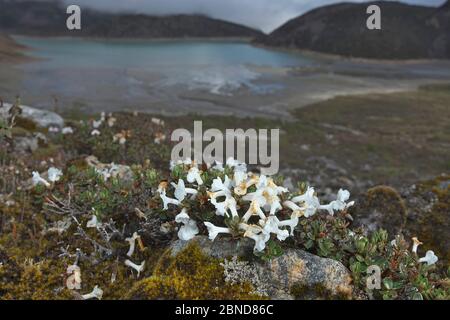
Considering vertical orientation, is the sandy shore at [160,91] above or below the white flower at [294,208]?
above

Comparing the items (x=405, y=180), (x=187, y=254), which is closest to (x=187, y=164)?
(x=187, y=254)

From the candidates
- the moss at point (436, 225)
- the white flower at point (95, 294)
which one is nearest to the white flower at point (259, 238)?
the white flower at point (95, 294)

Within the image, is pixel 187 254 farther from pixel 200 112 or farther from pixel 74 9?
pixel 200 112

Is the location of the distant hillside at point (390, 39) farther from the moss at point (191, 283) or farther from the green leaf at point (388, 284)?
the moss at point (191, 283)

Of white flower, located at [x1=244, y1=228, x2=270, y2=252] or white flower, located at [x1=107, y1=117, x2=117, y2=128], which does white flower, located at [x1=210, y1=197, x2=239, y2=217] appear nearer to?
white flower, located at [x1=244, y1=228, x2=270, y2=252]

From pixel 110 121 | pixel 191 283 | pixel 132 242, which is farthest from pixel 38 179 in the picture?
pixel 110 121

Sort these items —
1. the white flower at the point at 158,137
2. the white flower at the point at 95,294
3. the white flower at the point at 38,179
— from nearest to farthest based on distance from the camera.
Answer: the white flower at the point at 95,294
the white flower at the point at 38,179
the white flower at the point at 158,137
